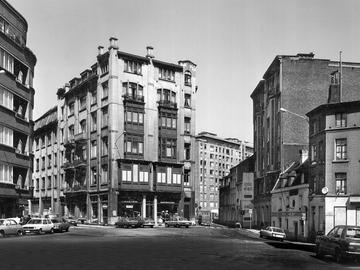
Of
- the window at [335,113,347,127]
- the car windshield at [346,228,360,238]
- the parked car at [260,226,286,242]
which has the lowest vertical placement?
the parked car at [260,226,286,242]

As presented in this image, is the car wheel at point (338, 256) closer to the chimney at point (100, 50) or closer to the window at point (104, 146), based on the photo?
the window at point (104, 146)

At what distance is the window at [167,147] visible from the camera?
282 feet

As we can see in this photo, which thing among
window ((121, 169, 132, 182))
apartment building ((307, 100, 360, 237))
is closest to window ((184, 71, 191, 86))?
window ((121, 169, 132, 182))

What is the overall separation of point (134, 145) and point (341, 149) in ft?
122

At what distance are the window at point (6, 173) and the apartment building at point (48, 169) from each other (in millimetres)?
47510

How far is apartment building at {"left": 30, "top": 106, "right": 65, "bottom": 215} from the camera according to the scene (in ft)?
337

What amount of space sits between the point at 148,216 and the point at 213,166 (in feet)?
289

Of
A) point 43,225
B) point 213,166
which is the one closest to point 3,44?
point 43,225

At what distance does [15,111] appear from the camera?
55188 millimetres

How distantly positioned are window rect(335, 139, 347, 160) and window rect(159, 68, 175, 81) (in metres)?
39.3

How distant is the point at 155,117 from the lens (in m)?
85.5

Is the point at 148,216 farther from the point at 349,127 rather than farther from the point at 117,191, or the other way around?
the point at 349,127

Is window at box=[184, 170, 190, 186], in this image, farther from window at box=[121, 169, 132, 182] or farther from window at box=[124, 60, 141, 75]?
window at box=[124, 60, 141, 75]

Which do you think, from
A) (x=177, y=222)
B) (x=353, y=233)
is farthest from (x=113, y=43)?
(x=353, y=233)
